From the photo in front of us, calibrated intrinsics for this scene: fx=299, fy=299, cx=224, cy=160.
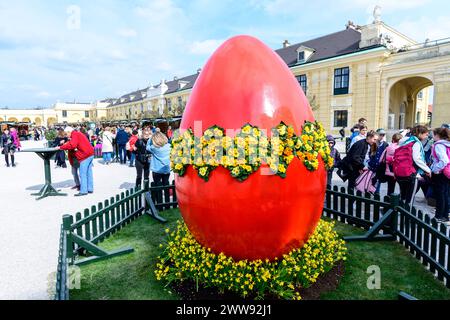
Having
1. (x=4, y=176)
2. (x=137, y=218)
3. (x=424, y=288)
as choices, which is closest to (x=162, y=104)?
(x=4, y=176)

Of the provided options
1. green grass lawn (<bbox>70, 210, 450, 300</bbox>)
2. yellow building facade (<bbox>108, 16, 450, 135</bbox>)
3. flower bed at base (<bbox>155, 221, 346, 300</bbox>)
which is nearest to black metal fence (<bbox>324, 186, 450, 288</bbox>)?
green grass lawn (<bbox>70, 210, 450, 300</bbox>)

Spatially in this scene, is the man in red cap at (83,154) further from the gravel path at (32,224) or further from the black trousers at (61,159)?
the black trousers at (61,159)

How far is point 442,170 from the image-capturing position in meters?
5.90

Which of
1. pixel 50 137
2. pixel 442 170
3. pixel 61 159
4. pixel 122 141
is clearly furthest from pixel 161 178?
pixel 50 137

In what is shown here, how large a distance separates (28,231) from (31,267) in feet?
6.15

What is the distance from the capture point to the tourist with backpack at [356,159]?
6895 millimetres

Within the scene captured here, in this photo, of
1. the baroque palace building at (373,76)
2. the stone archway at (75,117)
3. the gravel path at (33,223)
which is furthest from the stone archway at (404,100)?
the stone archway at (75,117)

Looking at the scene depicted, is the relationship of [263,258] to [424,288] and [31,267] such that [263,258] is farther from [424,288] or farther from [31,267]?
[31,267]

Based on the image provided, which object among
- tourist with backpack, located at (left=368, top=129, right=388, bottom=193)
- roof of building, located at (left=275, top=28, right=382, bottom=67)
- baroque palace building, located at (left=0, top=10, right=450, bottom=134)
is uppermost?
roof of building, located at (left=275, top=28, right=382, bottom=67)

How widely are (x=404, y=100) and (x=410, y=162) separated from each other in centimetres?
3065

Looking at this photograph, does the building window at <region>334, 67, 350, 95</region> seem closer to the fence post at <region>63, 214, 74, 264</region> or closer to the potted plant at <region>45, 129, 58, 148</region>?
the potted plant at <region>45, 129, 58, 148</region>

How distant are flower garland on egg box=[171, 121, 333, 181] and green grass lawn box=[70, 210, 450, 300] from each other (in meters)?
1.63

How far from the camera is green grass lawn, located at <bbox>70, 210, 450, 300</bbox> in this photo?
12.1 ft

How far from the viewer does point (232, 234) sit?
356 cm
